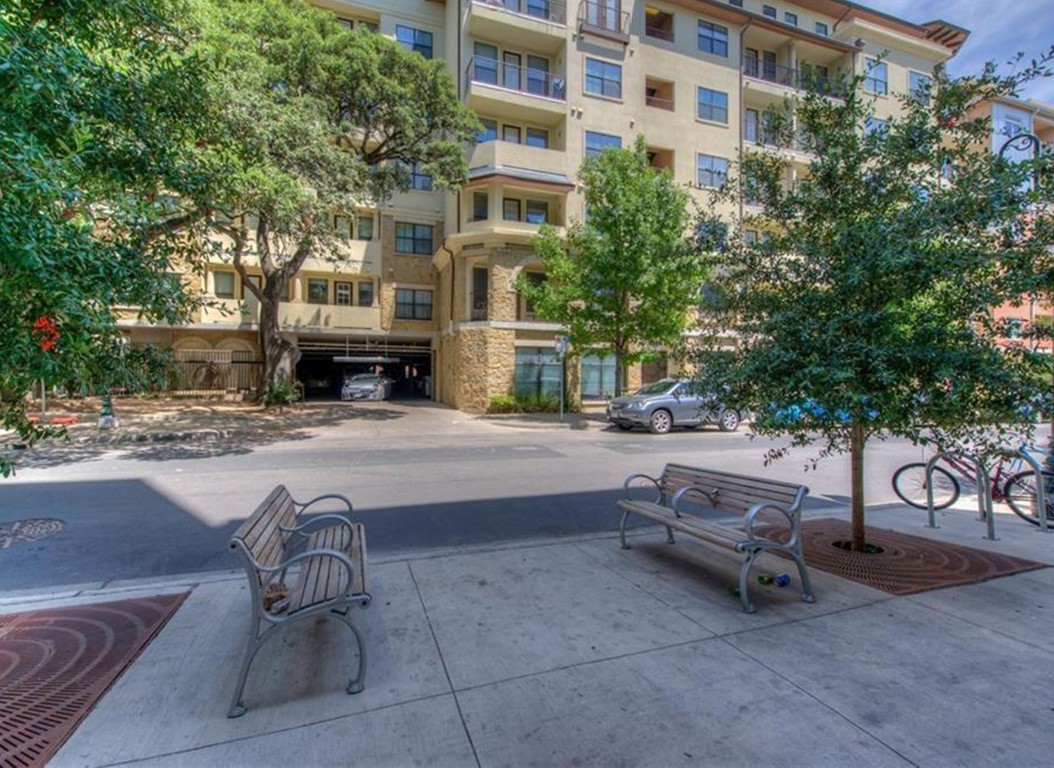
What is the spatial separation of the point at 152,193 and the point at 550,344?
20021 mm

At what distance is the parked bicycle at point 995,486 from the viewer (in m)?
6.91

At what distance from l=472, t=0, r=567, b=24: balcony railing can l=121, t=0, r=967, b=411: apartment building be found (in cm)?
9

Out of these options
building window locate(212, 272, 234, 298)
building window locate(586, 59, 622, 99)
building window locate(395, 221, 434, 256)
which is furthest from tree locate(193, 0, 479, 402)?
building window locate(586, 59, 622, 99)

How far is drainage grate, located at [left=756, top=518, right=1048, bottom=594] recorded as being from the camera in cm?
480

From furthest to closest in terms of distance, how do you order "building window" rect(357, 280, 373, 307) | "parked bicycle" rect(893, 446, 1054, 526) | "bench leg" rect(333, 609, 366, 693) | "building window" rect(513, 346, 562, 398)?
"building window" rect(357, 280, 373, 307)
"building window" rect(513, 346, 562, 398)
"parked bicycle" rect(893, 446, 1054, 526)
"bench leg" rect(333, 609, 366, 693)

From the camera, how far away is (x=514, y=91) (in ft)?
74.9

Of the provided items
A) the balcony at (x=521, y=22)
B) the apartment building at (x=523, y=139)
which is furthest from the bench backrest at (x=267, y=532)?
the balcony at (x=521, y=22)

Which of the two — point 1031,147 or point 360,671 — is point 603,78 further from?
point 360,671

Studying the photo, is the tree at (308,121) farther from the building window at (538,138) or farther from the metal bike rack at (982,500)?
Answer: the metal bike rack at (982,500)

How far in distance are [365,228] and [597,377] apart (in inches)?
564

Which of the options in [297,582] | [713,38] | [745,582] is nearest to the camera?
[297,582]

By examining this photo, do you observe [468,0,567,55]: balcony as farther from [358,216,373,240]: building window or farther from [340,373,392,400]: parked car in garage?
[340,373,392,400]: parked car in garage

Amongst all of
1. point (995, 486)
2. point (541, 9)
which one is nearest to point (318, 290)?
point (541, 9)

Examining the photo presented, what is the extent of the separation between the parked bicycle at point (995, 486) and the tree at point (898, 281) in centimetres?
290
